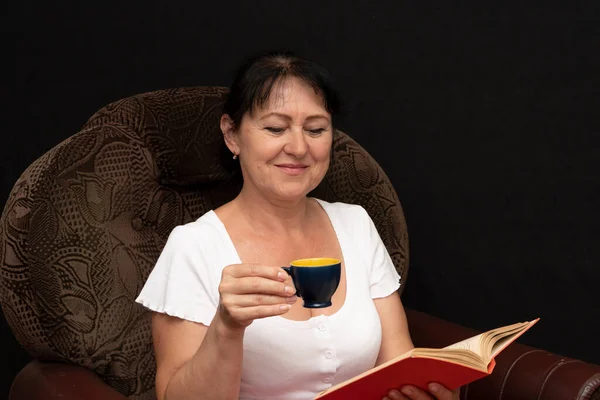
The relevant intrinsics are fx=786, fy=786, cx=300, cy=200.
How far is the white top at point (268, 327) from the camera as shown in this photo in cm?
151

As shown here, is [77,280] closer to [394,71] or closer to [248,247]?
[248,247]

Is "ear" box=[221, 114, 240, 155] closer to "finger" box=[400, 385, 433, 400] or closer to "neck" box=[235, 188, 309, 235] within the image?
"neck" box=[235, 188, 309, 235]

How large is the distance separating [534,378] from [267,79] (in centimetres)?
81

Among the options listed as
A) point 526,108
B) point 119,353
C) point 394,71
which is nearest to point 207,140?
point 119,353

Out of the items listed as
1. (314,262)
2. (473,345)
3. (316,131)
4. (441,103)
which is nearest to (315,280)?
(314,262)

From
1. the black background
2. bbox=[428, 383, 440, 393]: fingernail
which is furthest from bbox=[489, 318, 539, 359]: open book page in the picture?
the black background

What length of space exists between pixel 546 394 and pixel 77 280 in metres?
0.98

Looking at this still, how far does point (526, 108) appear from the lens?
2.14m

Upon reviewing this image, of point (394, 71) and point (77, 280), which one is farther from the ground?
point (394, 71)

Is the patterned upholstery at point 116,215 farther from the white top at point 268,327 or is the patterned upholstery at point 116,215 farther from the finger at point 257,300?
the finger at point 257,300

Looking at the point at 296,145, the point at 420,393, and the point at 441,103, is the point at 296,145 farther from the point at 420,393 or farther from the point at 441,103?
the point at 441,103

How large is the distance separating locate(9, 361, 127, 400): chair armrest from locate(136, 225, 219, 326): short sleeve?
182 millimetres

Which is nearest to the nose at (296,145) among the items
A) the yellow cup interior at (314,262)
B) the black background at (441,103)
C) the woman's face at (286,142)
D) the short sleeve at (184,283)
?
the woman's face at (286,142)

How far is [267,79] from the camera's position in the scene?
5.28 feet
